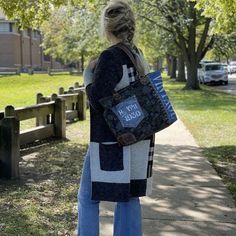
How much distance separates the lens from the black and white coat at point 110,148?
335 centimetres

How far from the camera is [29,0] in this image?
10.3 m

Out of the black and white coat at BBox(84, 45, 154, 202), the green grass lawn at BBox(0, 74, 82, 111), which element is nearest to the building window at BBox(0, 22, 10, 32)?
the green grass lawn at BBox(0, 74, 82, 111)

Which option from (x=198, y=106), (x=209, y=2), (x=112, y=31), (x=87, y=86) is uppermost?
(x=209, y=2)

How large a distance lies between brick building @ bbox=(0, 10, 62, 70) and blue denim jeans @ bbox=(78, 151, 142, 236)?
227 feet

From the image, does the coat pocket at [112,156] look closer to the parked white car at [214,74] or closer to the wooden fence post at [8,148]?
the wooden fence post at [8,148]

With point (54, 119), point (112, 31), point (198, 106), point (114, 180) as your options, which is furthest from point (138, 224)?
point (198, 106)

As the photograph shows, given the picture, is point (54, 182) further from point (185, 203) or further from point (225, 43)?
point (225, 43)

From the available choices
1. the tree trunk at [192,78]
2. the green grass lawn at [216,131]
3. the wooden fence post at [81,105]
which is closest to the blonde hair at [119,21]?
the green grass lawn at [216,131]

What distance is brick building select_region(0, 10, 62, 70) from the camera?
75875 millimetres

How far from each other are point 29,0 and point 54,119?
2.44 metres

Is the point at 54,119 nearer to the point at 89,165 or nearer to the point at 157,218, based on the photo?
the point at 157,218

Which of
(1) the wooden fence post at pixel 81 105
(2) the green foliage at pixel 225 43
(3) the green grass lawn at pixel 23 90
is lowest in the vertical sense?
(3) the green grass lawn at pixel 23 90

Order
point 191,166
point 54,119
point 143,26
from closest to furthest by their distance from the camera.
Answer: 1. point 191,166
2. point 54,119
3. point 143,26

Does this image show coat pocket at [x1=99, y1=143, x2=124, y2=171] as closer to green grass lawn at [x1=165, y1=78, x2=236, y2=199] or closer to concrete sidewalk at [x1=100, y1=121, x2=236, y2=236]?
concrete sidewalk at [x1=100, y1=121, x2=236, y2=236]
